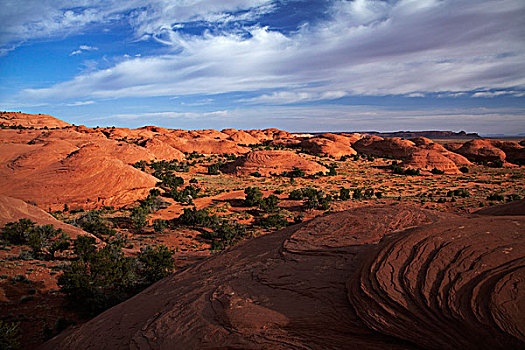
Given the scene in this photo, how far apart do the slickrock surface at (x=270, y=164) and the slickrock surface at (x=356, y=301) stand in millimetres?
29076

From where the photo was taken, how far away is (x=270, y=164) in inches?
1425

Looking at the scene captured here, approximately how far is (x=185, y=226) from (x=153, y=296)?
1155cm

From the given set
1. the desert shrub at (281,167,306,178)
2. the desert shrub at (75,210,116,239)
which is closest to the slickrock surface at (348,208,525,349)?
the desert shrub at (75,210,116,239)

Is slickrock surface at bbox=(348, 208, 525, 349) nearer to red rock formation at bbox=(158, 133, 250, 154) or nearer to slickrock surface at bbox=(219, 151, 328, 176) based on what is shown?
slickrock surface at bbox=(219, 151, 328, 176)

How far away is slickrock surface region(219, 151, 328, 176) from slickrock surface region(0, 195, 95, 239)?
70.3ft

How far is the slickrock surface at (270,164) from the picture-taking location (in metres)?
35.7

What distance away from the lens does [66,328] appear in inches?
314

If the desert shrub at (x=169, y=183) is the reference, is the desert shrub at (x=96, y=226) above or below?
below

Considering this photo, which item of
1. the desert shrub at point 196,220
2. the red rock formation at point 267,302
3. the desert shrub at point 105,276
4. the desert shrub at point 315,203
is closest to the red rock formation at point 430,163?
the desert shrub at point 315,203

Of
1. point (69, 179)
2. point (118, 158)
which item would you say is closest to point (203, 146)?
point (118, 158)

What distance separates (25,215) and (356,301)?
17913mm

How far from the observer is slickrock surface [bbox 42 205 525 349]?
3.59 metres

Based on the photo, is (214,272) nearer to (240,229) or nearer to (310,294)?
(310,294)

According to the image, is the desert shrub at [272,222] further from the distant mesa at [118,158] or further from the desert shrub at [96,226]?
the distant mesa at [118,158]
